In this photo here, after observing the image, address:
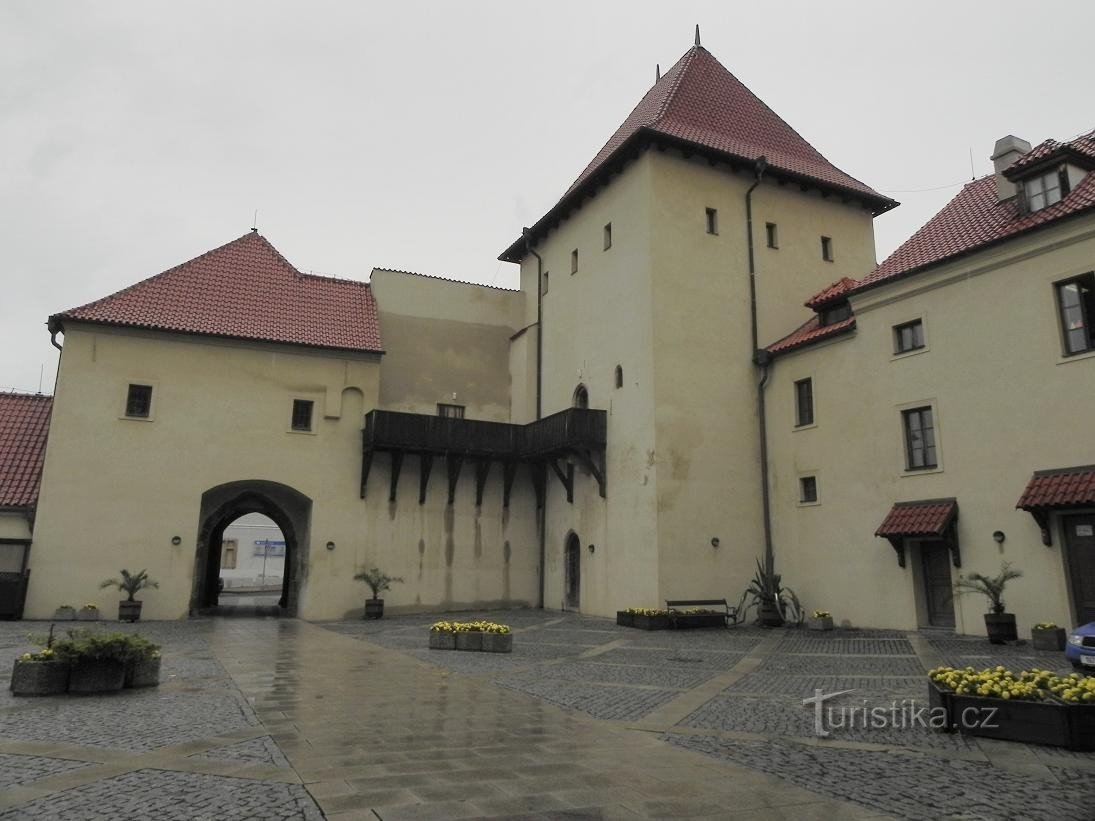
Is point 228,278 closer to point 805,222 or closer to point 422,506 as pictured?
point 422,506

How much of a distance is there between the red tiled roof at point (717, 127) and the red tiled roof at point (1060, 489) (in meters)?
12.7

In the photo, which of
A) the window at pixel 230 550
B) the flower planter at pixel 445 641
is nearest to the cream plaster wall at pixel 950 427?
the flower planter at pixel 445 641

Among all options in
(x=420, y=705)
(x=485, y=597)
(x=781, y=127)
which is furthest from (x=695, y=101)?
(x=420, y=705)

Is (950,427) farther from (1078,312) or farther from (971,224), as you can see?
(971,224)

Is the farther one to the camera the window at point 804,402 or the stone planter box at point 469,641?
the window at point 804,402

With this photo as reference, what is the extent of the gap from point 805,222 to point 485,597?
1602cm

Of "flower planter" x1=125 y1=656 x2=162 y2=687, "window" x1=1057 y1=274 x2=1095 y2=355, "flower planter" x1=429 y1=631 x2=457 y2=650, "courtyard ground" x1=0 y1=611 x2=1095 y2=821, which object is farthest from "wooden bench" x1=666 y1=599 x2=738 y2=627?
"flower planter" x1=125 y1=656 x2=162 y2=687

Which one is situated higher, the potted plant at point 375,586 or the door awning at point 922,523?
the door awning at point 922,523

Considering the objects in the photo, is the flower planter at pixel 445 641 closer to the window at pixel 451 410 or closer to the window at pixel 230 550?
the window at pixel 451 410

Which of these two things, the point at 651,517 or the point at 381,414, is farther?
the point at 381,414

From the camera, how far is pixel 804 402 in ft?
71.1

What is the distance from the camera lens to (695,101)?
25.8 m

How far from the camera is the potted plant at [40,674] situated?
31.6 ft
